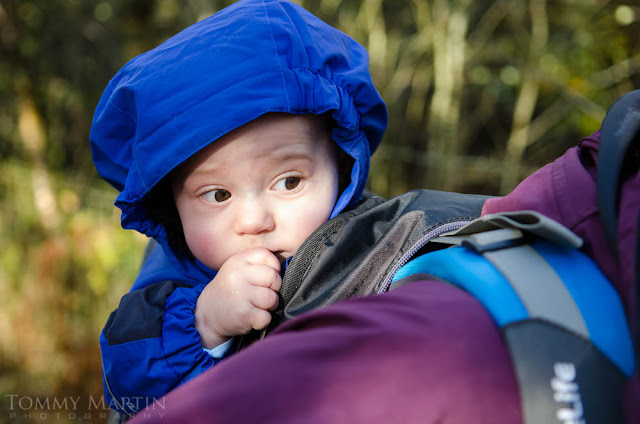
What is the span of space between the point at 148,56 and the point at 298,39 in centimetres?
43

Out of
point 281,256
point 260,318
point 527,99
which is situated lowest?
point 260,318

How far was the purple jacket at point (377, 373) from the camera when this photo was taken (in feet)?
2.27

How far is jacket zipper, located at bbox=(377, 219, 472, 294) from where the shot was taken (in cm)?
118

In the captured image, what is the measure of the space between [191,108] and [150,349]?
65 cm

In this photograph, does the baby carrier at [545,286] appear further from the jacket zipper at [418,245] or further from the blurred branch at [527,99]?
the blurred branch at [527,99]

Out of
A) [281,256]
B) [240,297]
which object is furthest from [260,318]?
[281,256]

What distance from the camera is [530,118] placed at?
23.3ft

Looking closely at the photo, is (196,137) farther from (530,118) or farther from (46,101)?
(530,118)

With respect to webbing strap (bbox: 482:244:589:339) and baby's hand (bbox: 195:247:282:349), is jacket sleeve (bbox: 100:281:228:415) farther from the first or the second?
webbing strap (bbox: 482:244:589:339)

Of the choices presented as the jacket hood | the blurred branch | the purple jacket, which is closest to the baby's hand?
the jacket hood

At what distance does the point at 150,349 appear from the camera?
1.46 m

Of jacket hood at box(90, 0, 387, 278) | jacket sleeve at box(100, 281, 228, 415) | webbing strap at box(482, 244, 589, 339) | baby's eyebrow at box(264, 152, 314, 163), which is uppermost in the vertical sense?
jacket hood at box(90, 0, 387, 278)

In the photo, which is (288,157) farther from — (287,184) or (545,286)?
(545,286)

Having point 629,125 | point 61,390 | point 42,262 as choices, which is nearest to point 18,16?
point 42,262
